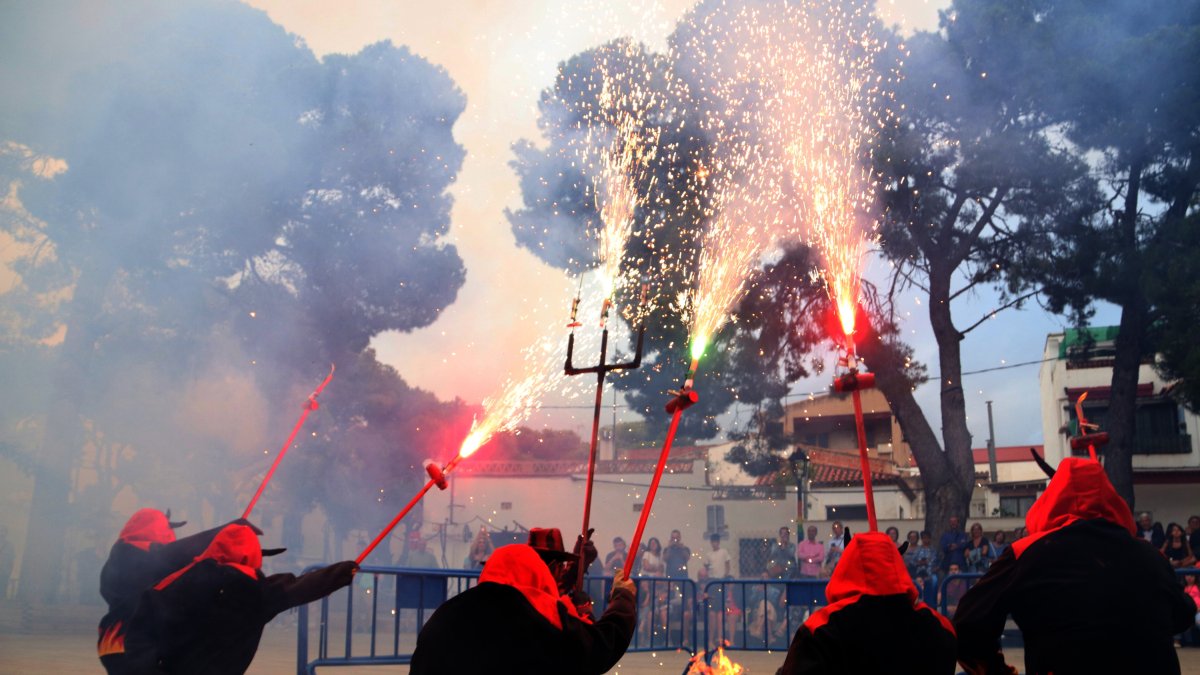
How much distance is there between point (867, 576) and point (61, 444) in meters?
14.7

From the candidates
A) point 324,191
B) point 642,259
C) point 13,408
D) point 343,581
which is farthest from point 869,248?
point 13,408

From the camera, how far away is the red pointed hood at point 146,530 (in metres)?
5.50

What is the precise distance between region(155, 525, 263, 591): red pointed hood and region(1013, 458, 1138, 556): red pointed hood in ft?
11.5

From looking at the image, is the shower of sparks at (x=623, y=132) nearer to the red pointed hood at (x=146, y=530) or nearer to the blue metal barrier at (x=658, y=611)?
the blue metal barrier at (x=658, y=611)

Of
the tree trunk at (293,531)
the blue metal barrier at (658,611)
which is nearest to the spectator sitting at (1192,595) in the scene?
the blue metal barrier at (658,611)

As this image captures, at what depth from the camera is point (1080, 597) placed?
A: 354cm

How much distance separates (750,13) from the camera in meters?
14.6

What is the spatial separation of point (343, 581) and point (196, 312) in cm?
1273

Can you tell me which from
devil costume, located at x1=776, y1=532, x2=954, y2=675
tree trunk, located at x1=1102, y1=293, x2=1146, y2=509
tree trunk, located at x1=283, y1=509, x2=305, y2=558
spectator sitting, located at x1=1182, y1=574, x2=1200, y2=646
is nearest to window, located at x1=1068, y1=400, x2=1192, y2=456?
tree trunk, located at x1=1102, y1=293, x2=1146, y2=509

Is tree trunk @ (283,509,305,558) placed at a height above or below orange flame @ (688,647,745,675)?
above

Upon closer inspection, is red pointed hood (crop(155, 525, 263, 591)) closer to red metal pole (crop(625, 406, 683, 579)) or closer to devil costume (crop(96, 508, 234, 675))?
devil costume (crop(96, 508, 234, 675))

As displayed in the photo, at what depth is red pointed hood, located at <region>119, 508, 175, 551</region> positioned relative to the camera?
5504 mm

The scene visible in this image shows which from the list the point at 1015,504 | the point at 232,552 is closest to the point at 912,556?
the point at 232,552

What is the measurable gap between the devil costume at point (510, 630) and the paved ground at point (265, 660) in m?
5.69
